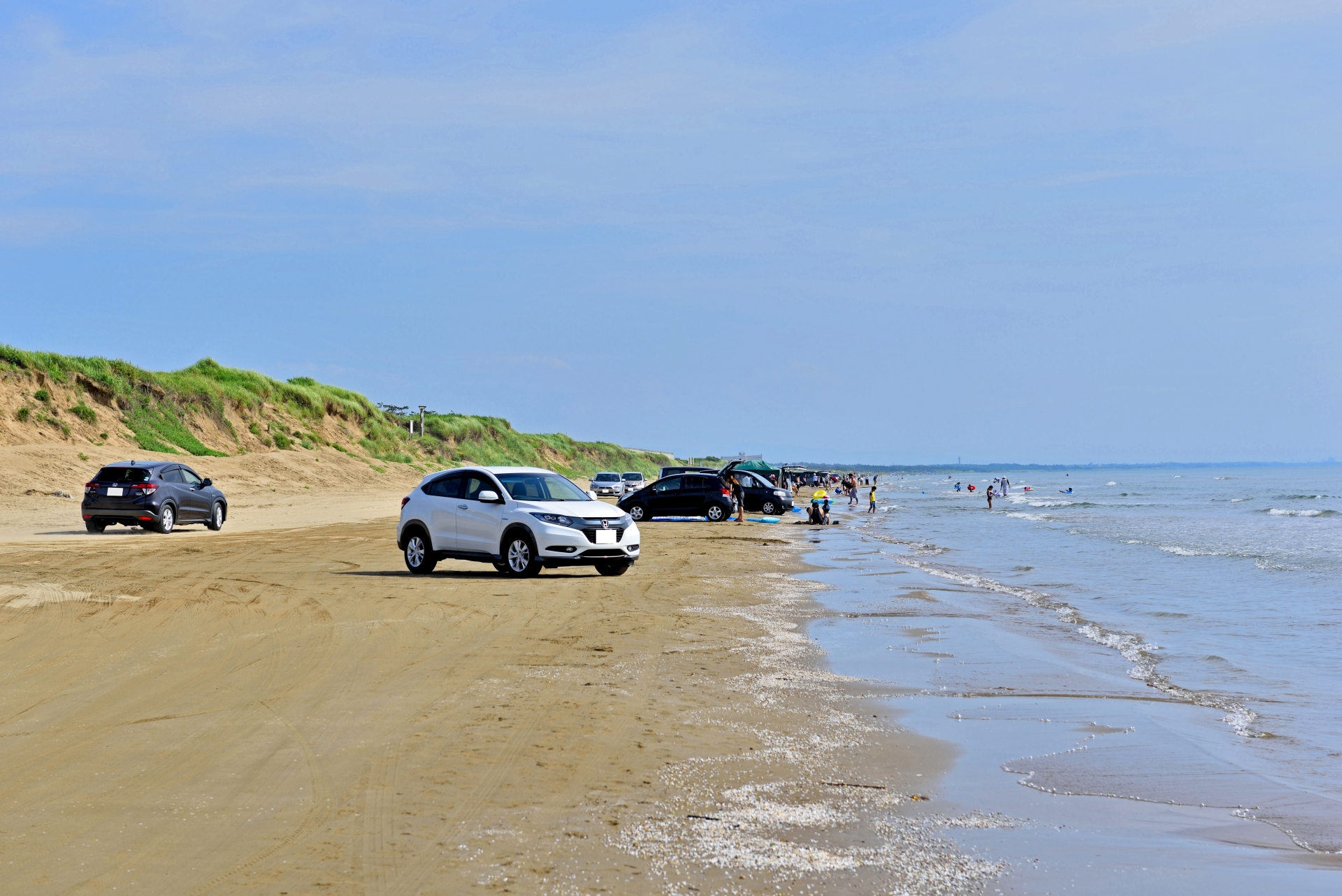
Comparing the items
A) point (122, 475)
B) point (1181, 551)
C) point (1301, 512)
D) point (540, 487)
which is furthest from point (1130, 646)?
point (1301, 512)

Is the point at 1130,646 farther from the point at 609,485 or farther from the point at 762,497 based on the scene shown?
the point at 609,485

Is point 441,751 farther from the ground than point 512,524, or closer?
closer

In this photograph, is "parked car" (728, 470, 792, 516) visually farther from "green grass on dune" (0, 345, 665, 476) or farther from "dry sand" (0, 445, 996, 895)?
"dry sand" (0, 445, 996, 895)

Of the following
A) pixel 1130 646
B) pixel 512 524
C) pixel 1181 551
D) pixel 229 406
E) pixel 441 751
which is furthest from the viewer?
pixel 229 406

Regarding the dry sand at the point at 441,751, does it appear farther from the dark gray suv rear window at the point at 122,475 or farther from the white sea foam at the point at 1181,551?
the white sea foam at the point at 1181,551

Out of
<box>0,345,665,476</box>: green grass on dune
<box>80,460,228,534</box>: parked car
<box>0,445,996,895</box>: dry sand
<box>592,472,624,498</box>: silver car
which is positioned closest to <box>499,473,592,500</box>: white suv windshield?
<box>0,445,996,895</box>: dry sand

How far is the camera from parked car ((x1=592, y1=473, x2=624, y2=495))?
216 ft

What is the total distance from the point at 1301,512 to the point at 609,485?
3732 centimetres

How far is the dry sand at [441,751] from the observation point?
4992mm

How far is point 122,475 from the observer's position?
28.3 meters

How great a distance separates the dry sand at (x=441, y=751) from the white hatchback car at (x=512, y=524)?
259cm

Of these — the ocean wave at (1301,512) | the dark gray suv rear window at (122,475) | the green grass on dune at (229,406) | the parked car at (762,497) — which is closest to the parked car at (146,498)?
the dark gray suv rear window at (122,475)

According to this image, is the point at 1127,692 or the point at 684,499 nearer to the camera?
the point at 1127,692

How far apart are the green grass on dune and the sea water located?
3644 cm
